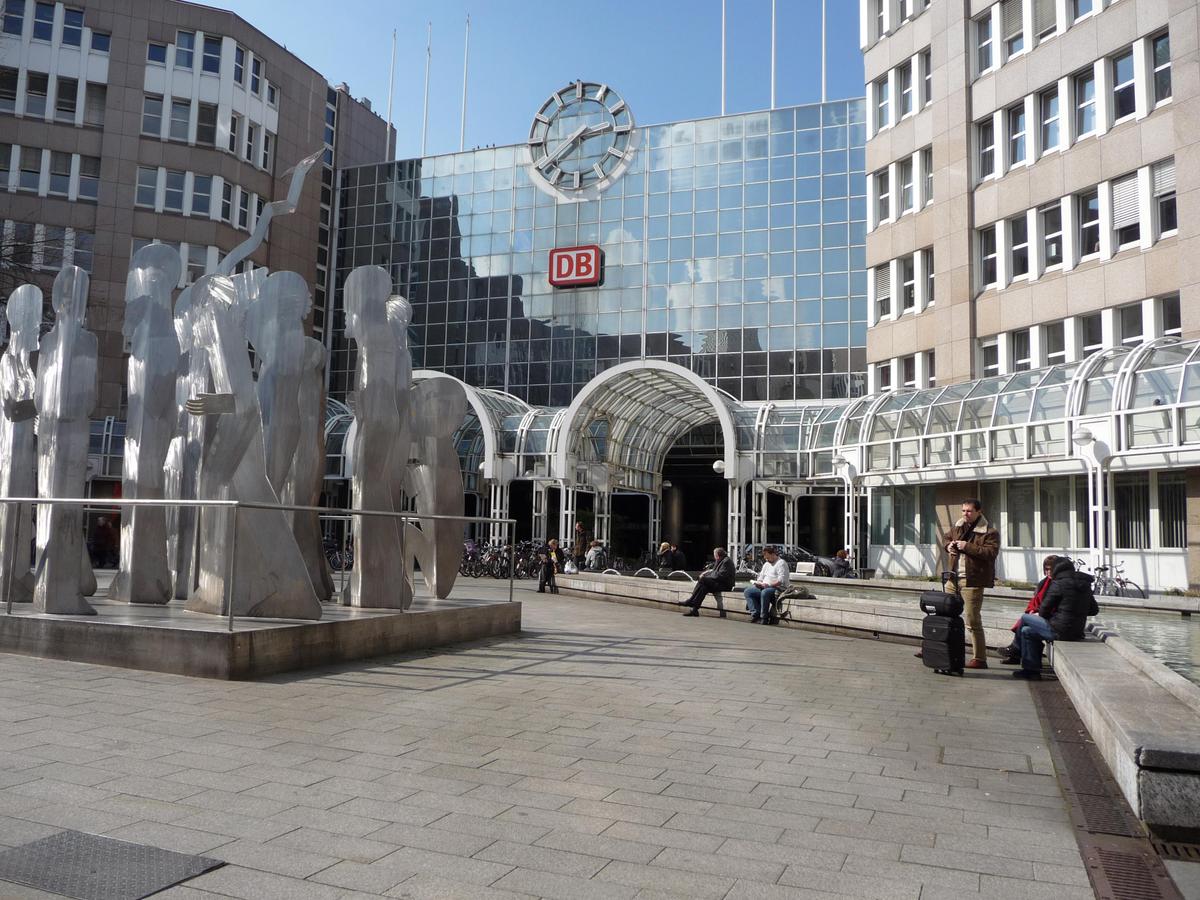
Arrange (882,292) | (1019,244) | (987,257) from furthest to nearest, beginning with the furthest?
(882,292) → (987,257) → (1019,244)

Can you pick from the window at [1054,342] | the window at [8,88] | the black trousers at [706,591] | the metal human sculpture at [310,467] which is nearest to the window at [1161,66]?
the window at [1054,342]

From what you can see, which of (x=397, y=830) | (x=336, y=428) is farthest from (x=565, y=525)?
(x=397, y=830)

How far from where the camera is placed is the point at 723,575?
1789 cm

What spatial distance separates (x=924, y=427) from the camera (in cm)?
2569

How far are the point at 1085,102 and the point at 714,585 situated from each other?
56.9 feet

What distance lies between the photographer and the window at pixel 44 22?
3947 centimetres

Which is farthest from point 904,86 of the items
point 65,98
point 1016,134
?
point 65,98

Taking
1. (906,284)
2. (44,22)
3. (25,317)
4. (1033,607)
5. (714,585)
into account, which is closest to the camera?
(1033,607)

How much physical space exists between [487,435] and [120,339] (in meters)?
16.4

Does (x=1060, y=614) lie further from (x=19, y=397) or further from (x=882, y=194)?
(x=882, y=194)

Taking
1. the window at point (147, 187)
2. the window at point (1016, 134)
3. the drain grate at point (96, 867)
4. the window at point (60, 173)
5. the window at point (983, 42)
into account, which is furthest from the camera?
the window at point (147, 187)

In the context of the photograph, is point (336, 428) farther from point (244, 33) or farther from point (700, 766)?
point (700, 766)

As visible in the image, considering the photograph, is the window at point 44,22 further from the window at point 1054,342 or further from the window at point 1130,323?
the window at point 1130,323

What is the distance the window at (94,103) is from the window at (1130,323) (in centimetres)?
3835
